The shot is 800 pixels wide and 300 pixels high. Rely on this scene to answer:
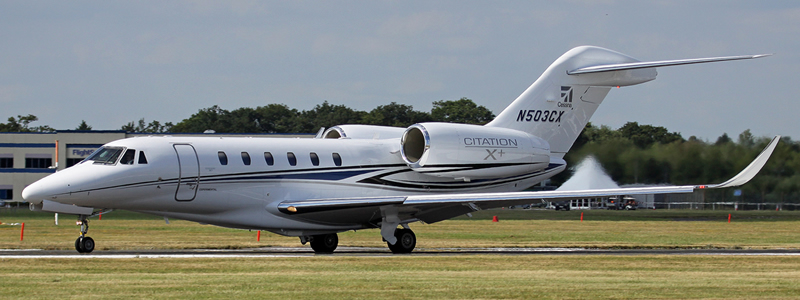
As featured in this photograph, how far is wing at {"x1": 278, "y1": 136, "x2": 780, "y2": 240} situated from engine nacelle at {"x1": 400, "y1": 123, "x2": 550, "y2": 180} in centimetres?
131

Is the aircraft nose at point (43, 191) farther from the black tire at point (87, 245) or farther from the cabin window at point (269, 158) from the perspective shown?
the cabin window at point (269, 158)

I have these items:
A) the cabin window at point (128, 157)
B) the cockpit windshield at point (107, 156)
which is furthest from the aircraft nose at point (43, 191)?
the cabin window at point (128, 157)

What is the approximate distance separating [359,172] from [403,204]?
2280 millimetres

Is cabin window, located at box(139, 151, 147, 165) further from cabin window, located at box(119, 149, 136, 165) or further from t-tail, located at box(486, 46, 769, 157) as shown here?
t-tail, located at box(486, 46, 769, 157)

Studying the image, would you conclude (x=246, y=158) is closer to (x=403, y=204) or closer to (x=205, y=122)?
(x=403, y=204)

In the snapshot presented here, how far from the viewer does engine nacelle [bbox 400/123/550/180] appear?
25125 millimetres

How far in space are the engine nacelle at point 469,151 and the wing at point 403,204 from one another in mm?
1307

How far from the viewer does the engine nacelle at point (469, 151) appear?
25.1 m

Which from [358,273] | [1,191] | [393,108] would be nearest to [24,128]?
[1,191]

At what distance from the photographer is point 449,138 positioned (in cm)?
2512

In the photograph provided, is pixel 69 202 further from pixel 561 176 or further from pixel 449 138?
pixel 561 176

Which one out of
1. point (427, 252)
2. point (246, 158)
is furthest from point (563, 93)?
point (246, 158)

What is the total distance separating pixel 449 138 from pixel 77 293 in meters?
13.6

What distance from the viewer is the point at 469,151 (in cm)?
2552
